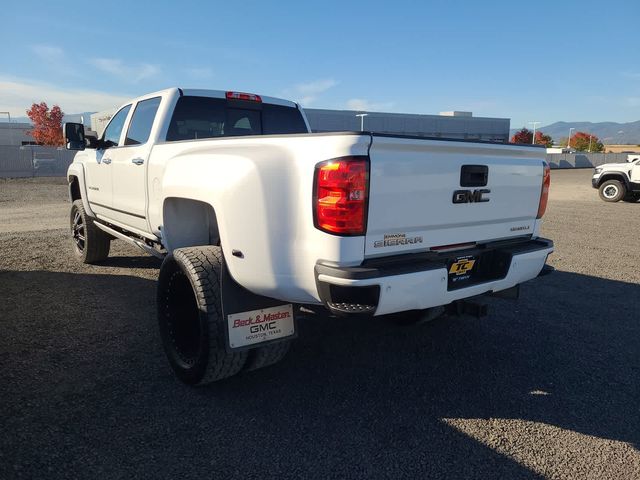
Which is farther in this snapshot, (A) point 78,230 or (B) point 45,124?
(B) point 45,124

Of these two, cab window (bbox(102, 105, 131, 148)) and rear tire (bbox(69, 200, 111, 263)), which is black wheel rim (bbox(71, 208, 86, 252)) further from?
cab window (bbox(102, 105, 131, 148))

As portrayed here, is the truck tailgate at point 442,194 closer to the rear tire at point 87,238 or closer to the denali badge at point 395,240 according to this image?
the denali badge at point 395,240

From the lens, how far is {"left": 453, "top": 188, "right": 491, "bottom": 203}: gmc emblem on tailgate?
279cm

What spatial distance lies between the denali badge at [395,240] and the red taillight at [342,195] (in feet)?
0.50

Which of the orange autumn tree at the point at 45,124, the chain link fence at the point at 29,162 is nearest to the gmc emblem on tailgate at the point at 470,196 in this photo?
the chain link fence at the point at 29,162

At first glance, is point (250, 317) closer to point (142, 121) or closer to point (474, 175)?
point (474, 175)

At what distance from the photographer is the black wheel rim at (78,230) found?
6.30 m

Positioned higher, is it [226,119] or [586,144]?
[586,144]

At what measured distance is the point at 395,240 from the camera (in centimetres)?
254

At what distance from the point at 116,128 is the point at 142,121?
879 mm

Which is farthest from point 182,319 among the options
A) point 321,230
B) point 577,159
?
point 577,159

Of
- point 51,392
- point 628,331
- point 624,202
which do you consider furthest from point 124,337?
point 624,202

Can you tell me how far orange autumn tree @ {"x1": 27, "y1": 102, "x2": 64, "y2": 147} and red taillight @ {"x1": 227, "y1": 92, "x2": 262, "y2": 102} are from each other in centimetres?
6297

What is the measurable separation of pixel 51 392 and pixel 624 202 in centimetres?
1859
